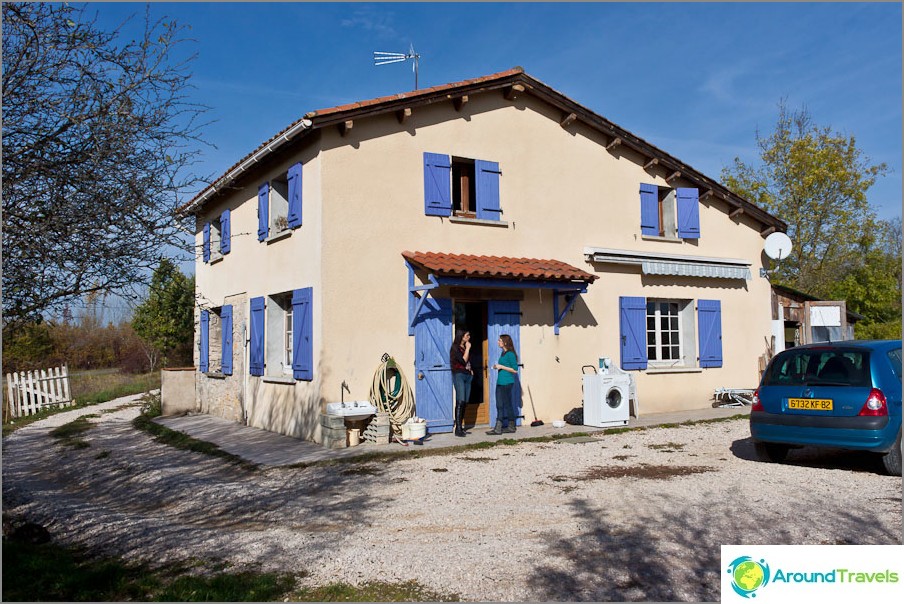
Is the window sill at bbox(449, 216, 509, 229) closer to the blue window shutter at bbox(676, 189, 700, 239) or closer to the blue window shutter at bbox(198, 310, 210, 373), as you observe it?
the blue window shutter at bbox(676, 189, 700, 239)

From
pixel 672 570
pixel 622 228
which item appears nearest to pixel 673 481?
pixel 672 570

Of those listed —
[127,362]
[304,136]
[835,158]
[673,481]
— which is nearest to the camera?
[673,481]

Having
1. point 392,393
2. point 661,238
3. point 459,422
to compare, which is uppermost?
point 661,238

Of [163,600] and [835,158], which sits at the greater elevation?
[835,158]

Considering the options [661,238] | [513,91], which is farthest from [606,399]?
[513,91]

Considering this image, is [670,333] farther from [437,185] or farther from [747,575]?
[747,575]

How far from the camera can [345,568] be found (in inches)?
189

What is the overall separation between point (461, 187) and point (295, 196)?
3.00 m

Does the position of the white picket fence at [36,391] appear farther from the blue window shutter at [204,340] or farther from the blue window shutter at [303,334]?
the blue window shutter at [303,334]

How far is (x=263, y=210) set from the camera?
12883mm

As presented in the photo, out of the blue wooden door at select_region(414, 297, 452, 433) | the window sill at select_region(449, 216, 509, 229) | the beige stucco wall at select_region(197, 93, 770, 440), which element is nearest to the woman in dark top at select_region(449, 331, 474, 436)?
the blue wooden door at select_region(414, 297, 452, 433)

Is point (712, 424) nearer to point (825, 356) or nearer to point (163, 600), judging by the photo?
point (825, 356)

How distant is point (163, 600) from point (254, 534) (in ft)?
5.40

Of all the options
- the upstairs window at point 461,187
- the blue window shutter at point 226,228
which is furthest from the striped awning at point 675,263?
the blue window shutter at point 226,228
